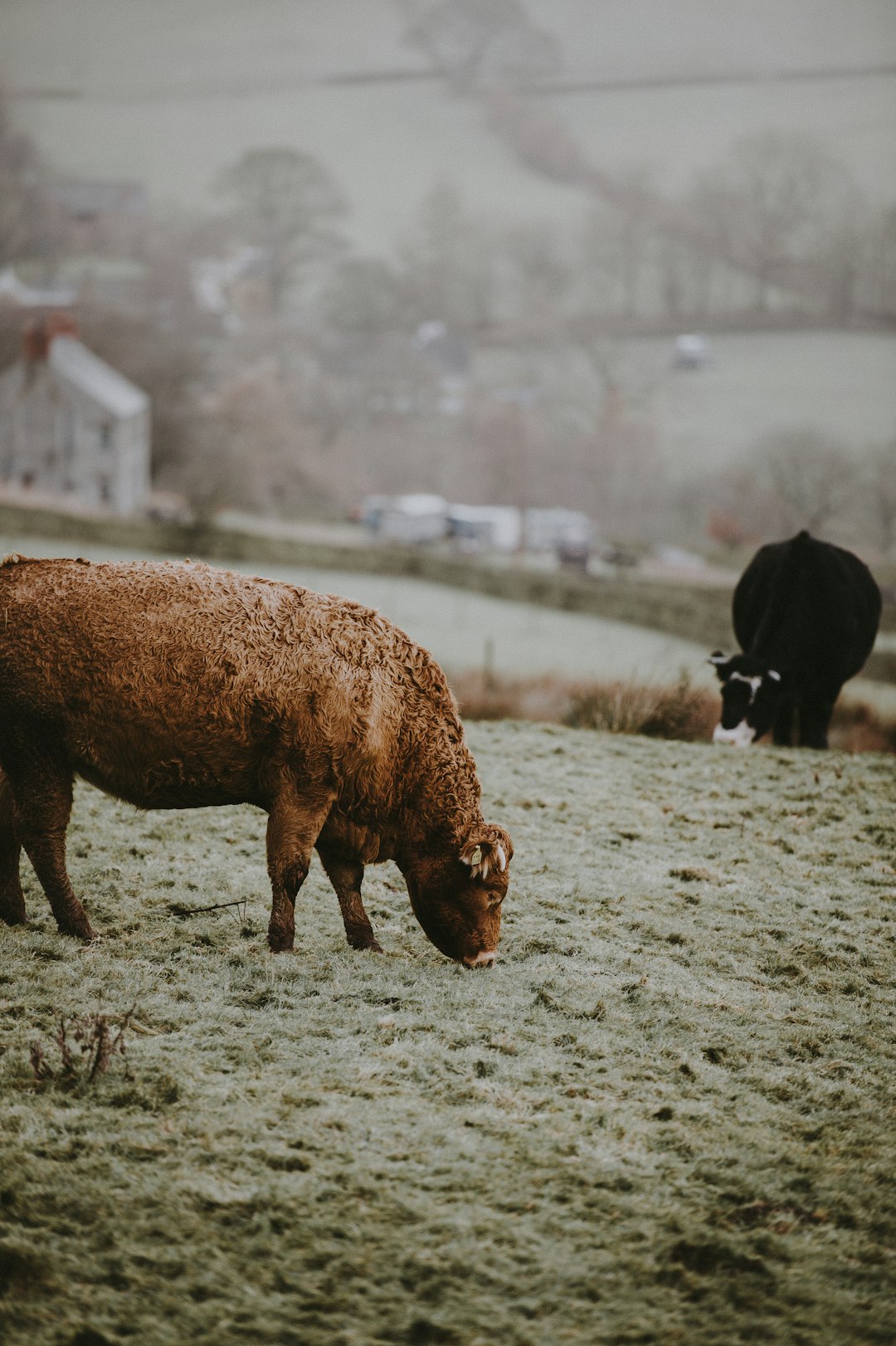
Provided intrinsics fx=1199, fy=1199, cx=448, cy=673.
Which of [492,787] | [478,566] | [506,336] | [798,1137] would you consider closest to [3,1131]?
[798,1137]

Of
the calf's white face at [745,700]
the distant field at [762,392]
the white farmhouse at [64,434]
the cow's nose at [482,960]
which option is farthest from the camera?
the distant field at [762,392]

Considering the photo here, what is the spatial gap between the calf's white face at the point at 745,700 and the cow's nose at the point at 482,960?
437cm

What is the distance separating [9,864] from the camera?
4.95m

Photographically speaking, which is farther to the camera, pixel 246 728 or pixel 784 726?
pixel 784 726

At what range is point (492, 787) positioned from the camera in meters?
7.32

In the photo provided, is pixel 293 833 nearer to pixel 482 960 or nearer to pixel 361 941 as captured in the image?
pixel 361 941

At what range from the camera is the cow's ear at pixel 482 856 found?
4.62 m

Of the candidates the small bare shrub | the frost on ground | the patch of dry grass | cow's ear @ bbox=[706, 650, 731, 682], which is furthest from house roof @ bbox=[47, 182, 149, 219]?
the small bare shrub

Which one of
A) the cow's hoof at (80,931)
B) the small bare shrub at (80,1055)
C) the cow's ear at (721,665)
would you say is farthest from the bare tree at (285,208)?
the small bare shrub at (80,1055)

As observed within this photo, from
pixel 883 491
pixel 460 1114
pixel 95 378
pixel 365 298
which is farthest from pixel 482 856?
pixel 365 298

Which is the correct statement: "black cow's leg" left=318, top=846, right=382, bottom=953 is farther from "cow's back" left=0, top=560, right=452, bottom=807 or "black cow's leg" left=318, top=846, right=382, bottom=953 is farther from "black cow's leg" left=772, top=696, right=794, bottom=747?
"black cow's leg" left=772, top=696, right=794, bottom=747

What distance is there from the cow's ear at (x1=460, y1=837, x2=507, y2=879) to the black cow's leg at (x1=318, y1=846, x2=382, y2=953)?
1.90 ft

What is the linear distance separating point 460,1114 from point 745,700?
558 cm

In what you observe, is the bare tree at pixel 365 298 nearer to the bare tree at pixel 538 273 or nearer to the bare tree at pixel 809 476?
the bare tree at pixel 538 273
